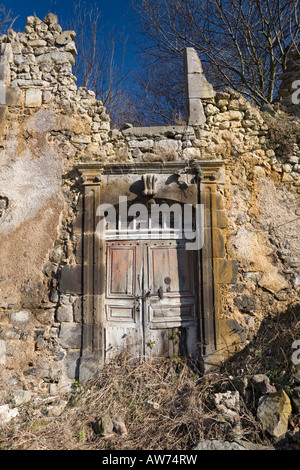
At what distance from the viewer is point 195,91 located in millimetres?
4855

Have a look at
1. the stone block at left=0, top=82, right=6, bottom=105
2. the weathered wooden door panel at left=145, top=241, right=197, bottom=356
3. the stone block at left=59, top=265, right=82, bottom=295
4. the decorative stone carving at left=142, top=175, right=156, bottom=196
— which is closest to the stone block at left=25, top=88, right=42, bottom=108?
the stone block at left=0, top=82, right=6, bottom=105

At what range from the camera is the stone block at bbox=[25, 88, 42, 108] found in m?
4.82

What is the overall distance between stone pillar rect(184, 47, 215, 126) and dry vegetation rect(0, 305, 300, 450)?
289 centimetres

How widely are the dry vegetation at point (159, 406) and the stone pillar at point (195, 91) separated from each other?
9.48 ft

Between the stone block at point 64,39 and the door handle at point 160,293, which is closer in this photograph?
the door handle at point 160,293

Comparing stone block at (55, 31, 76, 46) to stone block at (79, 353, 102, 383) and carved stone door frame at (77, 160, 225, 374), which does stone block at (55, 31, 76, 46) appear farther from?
stone block at (79, 353, 102, 383)

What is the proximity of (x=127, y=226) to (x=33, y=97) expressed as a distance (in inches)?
89.3

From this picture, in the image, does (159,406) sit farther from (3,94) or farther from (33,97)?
(3,94)

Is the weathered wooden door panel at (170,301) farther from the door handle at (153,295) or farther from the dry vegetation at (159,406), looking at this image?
the dry vegetation at (159,406)

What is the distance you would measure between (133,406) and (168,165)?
297 cm

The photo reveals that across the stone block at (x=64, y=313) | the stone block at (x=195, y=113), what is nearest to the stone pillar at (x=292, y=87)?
the stone block at (x=195, y=113)

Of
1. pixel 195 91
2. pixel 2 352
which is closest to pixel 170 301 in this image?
pixel 2 352

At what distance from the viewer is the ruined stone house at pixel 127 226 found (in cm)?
430
